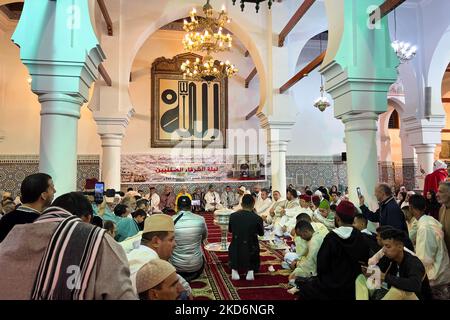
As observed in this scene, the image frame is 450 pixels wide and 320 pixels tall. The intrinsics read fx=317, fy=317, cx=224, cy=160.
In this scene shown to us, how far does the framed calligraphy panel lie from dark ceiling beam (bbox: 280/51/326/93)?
14.5ft

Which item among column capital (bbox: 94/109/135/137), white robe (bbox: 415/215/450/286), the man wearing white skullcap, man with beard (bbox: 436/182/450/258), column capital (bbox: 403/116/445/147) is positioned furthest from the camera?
column capital (bbox: 403/116/445/147)

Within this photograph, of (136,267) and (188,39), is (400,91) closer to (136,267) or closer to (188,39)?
(188,39)

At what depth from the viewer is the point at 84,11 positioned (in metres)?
3.16

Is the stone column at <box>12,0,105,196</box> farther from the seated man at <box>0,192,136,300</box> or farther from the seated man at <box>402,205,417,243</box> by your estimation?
the seated man at <box>402,205,417,243</box>

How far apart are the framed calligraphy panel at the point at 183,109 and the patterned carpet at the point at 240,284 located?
22.4 feet

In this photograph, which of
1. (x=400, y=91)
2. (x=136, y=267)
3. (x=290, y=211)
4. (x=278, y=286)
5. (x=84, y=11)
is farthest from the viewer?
(x=400, y=91)

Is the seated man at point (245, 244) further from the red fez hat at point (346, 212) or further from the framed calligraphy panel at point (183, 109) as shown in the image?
the framed calligraphy panel at point (183, 109)

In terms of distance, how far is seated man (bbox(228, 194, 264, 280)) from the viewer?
3689 millimetres

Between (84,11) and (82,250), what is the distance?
9.60ft

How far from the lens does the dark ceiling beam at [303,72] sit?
5.86 m

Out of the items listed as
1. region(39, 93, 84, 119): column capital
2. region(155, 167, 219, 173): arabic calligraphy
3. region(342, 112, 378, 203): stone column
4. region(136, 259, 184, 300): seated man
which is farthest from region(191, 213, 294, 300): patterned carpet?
region(155, 167, 219, 173): arabic calligraphy

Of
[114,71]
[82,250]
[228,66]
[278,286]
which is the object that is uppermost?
[228,66]
